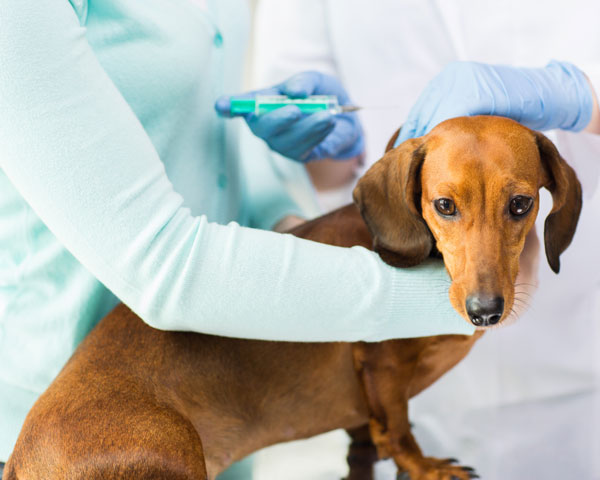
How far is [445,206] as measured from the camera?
3.03 ft

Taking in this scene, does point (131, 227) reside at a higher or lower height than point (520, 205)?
higher

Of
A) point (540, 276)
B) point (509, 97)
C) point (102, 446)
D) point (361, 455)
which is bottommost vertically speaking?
point (361, 455)

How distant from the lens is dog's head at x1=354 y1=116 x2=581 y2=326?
86 cm

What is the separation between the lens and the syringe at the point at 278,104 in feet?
3.83

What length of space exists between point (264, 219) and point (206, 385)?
1.56 feet

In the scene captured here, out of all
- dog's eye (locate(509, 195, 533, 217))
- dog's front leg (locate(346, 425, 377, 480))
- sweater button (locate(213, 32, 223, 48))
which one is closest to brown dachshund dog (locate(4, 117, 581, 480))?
dog's eye (locate(509, 195, 533, 217))

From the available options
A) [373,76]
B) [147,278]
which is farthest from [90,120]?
[373,76]

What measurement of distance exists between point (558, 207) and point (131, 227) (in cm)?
67

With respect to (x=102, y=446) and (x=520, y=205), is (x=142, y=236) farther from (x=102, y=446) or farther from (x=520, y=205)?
(x=520, y=205)

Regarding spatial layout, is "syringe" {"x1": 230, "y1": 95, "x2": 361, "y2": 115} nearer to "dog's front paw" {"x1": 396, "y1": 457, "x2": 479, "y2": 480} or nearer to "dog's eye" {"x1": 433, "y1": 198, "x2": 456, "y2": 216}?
"dog's eye" {"x1": 433, "y1": 198, "x2": 456, "y2": 216}

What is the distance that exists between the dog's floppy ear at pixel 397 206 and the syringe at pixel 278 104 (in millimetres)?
257

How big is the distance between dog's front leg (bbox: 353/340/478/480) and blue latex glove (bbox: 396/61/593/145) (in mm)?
419

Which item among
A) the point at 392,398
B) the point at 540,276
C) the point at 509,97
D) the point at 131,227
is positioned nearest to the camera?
the point at 131,227

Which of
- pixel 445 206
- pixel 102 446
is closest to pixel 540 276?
pixel 445 206
